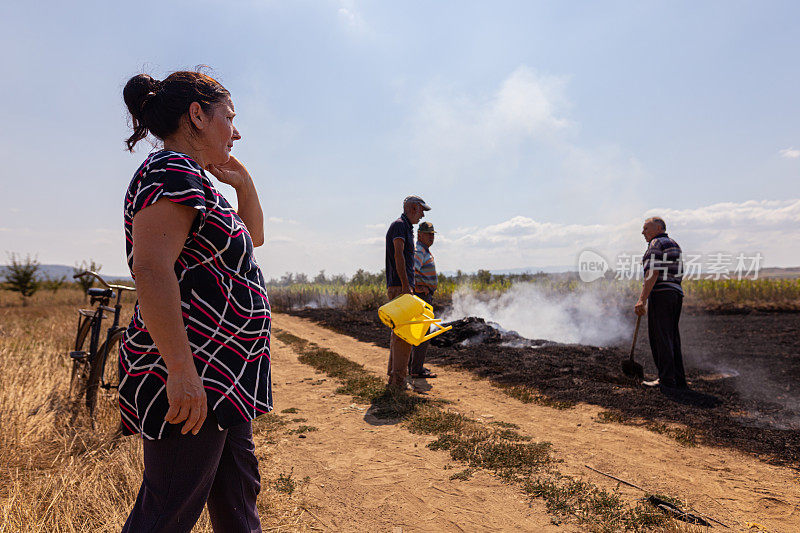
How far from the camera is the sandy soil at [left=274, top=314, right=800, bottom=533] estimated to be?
2.71m

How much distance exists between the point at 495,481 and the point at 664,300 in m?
3.92

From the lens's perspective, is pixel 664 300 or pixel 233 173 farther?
pixel 664 300

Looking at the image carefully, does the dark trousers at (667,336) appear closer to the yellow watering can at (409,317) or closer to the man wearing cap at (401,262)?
the man wearing cap at (401,262)

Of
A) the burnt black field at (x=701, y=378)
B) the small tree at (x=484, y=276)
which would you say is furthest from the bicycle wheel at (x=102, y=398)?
the small tree at (x=484, y=276)

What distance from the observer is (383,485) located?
316 cm

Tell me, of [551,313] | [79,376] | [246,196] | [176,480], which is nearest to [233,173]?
[246,196]

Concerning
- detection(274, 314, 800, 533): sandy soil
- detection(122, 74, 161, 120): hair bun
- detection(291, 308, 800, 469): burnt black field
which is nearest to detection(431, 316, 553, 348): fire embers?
detection(291, 308, 800, 469): burnt black field

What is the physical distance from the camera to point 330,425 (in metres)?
4.50

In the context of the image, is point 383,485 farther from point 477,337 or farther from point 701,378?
point 477,337

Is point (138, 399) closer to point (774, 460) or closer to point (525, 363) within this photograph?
point (774, 460)

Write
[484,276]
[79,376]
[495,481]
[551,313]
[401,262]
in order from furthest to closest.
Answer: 1. [484,276]
2. [551,313]
3. [401,262]
4. [79,376]
5. [495,481]

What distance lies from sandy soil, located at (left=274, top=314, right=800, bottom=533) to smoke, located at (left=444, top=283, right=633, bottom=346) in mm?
6345

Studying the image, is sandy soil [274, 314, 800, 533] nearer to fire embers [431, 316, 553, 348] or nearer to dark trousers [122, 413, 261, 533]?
dark trousers [122, 413, 261, 533]

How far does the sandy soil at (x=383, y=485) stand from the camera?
105 inches
